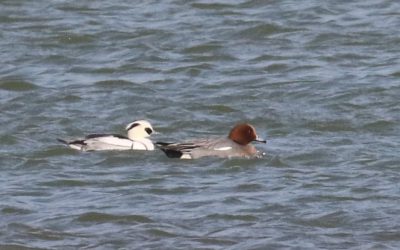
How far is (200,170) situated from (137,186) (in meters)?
1.00

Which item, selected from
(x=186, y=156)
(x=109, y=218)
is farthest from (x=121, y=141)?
(x=109, y=218)

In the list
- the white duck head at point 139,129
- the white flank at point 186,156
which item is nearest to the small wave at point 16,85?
the white duck head at point 139,129

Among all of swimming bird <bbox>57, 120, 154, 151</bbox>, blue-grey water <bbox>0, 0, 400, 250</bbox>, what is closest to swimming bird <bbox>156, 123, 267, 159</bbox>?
blue-grey water <bbox>0, 0, 400, 250</bbox>

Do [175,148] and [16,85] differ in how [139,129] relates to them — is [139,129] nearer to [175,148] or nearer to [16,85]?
[175,148]

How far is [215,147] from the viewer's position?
13570 millimetres

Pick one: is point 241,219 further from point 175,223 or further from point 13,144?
point 13,144

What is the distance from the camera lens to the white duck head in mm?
14005

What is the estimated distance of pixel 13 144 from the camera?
1386cm

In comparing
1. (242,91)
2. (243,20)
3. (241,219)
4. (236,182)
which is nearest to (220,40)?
(243,20)

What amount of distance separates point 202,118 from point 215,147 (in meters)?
1.56

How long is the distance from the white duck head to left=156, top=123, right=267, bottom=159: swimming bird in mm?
381

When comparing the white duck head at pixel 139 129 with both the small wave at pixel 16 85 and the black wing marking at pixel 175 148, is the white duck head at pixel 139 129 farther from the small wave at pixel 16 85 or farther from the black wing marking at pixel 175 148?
the small wave at pixel 16 85

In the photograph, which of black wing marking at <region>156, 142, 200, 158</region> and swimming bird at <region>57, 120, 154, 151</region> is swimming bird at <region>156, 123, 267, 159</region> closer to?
black wing marking at <region>156, 142, 200, 158</region>

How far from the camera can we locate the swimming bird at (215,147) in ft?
44.0
